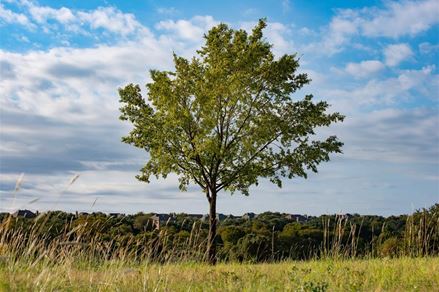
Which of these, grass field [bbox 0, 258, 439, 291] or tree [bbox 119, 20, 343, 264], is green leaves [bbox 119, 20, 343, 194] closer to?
tree [bbox 119, 20, 343, 264]

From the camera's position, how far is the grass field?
720 cm

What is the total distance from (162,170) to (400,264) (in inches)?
485

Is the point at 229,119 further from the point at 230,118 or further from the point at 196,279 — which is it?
the point at 196,279

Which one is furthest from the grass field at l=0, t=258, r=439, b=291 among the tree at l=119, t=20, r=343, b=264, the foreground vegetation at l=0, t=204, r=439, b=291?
the tree at l=119, t=20, r=343, b=264

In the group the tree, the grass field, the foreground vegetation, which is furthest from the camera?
the tree

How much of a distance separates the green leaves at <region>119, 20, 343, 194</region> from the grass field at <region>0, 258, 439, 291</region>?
33.8ft

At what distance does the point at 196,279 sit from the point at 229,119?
1318cm

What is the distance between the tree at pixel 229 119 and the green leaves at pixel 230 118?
4 cm

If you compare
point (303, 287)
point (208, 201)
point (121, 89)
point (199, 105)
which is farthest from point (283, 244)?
point (303, 287)

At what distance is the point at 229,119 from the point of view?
22484 mm

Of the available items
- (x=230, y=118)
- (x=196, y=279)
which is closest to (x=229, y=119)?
(x=230, y=118)

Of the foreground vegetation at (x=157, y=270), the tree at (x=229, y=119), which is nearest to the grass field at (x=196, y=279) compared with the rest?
the foreground vegetation at (x=157, y=270)

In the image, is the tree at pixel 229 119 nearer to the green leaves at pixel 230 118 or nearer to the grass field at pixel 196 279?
the green leaves at pixel 230 118

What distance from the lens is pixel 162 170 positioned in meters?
22.3
